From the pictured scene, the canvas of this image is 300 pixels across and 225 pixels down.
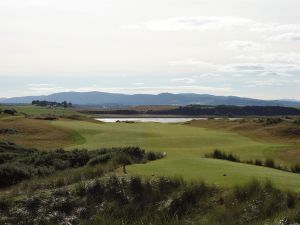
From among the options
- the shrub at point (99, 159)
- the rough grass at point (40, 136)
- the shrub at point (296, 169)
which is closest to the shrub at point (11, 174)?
the shrub at point (99, 159)

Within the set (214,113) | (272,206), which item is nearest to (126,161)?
(272,206)

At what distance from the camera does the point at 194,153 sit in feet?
106

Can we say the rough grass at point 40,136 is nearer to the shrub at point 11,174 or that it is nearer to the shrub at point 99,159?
the shrub at point 99,159

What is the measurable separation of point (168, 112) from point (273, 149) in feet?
523

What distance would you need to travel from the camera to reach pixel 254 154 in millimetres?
31984

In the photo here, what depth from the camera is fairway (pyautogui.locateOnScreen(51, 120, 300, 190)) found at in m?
17.1

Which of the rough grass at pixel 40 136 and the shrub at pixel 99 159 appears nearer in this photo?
the shrub at pixel 99 159

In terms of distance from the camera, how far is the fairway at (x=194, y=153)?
17141mm

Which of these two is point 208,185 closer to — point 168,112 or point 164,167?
point 164,167

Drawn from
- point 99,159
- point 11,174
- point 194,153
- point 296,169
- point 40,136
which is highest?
point 296,169

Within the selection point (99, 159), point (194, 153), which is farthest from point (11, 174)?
point (194, 153)

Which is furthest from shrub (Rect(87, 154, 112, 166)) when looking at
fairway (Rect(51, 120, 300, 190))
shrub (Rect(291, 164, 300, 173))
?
shrub (Rect(291, 164, 300, 173))

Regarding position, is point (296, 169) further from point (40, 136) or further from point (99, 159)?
point (40, 136)

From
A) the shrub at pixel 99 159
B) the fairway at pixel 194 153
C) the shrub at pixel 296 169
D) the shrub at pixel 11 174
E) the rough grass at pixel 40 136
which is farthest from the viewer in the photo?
the rough grass at pixel 40 136
